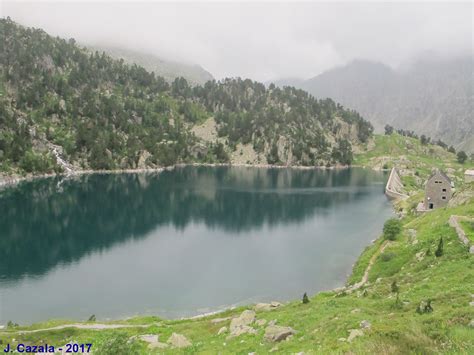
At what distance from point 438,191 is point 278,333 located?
8827cm

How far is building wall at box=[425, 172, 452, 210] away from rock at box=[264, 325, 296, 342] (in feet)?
282

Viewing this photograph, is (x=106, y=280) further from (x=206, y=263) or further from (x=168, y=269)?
(x=206, y=263)

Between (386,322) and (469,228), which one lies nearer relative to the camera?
(386,322)

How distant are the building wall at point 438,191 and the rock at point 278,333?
282ft

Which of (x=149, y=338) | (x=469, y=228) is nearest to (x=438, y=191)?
(x=469, y=228)

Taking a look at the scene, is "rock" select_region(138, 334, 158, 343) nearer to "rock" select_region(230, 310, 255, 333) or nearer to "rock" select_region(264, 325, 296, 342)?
"rock" select_region(230, 310, 255, 333)

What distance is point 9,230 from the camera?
113500 mm

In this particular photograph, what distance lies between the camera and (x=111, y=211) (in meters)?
141

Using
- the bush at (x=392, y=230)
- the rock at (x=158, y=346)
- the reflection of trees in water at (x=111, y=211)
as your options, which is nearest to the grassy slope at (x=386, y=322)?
the rock at (x=158, y=346)

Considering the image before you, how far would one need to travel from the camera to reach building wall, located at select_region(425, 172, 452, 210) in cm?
10531

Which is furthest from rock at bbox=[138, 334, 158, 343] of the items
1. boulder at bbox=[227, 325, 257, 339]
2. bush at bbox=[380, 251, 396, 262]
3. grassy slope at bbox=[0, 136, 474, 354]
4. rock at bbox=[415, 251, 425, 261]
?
bush at bbox=[380, 251, 396, 262]

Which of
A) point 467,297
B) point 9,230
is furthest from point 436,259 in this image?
point 9,230

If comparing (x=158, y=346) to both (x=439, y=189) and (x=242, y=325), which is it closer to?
(x=242, y=325)

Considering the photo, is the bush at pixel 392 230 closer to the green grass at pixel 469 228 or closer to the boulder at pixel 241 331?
the green grass at pixel 469 228
